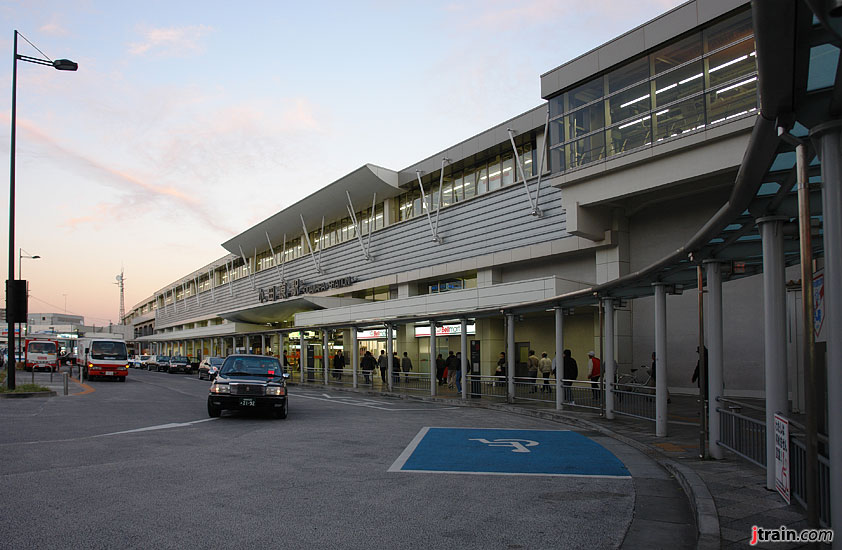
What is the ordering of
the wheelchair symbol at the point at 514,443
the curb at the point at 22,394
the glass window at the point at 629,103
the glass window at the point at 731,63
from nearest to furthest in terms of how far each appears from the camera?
the wheelchair symbol at the point at 514,443 → the glass window at the point at 731,63 → the glass window at the point at 629,103 → the curb at the point at 22,394

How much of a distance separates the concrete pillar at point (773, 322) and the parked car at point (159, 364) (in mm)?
58009

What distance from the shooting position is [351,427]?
14.3 metres

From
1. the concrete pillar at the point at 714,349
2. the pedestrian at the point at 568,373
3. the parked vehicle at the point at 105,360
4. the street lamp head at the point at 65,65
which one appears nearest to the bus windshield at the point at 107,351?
the parked vehicle at the point at 105,360

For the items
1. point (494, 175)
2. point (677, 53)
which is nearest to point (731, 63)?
point (677, 53)

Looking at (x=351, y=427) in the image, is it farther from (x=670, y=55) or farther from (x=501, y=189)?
(x=501, y=189)

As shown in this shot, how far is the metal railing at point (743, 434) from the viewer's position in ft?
25.9

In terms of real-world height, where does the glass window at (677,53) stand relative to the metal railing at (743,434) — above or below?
above

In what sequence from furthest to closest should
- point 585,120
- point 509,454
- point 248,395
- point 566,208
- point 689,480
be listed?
point 566,208, point 585,120, point 248,395, point 509,454, point 689,480

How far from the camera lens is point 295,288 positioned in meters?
53.7

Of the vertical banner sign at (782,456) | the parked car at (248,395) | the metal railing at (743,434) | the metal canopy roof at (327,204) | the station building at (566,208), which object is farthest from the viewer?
the metal canopy roof at (327,204)

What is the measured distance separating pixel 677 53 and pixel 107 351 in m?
31.6

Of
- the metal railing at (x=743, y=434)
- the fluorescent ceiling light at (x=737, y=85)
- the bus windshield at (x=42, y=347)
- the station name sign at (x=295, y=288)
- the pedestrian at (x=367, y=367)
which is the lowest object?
the pedestrian at (x=367, y=367)

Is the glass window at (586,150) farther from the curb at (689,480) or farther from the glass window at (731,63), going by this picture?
the curb at (689,480)

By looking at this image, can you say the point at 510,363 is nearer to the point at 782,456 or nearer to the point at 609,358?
the point at 609,358
